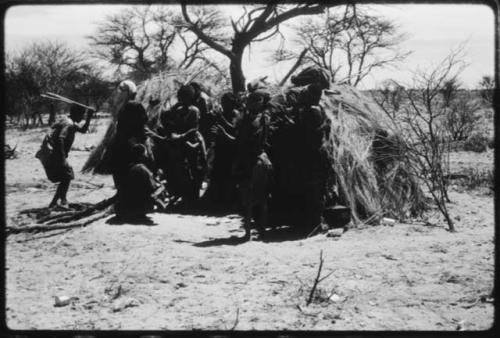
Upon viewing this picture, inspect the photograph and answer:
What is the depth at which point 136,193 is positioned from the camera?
7.21m

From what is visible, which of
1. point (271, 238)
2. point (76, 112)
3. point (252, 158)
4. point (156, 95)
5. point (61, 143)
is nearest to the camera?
point (252, 158)

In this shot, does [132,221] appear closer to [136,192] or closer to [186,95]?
[136,192]

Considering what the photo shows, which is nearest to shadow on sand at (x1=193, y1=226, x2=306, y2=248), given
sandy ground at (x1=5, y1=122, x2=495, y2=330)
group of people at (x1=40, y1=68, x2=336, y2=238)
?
sandy ground at (x1=5, y1=122, x2=495, y2=330)

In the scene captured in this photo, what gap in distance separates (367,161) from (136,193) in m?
3.67

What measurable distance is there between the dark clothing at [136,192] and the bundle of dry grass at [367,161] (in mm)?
2707

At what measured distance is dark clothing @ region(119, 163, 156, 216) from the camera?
284 inches

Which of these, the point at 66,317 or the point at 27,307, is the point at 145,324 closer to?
the point at 66,317

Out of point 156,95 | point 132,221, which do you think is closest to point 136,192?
point 132,221

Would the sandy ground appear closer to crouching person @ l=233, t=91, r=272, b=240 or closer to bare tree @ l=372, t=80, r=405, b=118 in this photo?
crouching person @ l=233, t=91, r=272, b=240

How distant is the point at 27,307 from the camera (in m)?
4.25

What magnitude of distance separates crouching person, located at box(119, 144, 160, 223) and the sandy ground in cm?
34

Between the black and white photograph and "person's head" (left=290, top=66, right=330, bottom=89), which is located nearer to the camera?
the black and white photograph

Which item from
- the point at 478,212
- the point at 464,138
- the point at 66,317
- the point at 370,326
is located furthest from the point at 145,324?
the point at 464,138

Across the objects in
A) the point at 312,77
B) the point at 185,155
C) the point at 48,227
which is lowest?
the point at 48,227
